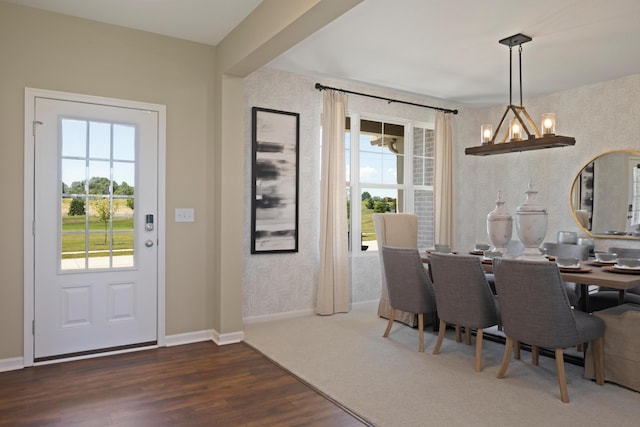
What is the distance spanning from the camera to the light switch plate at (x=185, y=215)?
13.1 ft

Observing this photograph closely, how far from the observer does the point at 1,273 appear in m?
3.31

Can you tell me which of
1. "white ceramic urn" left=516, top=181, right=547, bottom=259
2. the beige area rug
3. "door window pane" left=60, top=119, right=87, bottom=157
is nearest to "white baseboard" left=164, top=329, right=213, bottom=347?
the beige area rug

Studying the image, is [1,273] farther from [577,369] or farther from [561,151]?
[561,151]

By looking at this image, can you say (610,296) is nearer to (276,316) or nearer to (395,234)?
(395,234)

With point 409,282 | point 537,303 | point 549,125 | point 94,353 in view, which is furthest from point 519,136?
point 94,353

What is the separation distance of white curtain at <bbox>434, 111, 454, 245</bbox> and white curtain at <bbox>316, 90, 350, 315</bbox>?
154 centimetres

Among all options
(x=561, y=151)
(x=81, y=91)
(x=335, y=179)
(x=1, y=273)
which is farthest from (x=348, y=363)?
(x=561, y=151)

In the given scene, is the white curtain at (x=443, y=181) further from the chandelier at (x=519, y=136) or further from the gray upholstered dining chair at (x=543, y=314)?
the gray upholstered dining chair at (x=543, y=314)

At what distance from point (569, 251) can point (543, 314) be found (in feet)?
6.33

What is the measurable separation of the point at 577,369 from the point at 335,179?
Result: 2865 mm

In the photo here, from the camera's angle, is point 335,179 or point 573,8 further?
point 335,179

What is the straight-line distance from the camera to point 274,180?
477 centimetres

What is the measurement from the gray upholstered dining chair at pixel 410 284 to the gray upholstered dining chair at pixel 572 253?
4.57 ft

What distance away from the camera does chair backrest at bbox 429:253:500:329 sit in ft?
10.9
